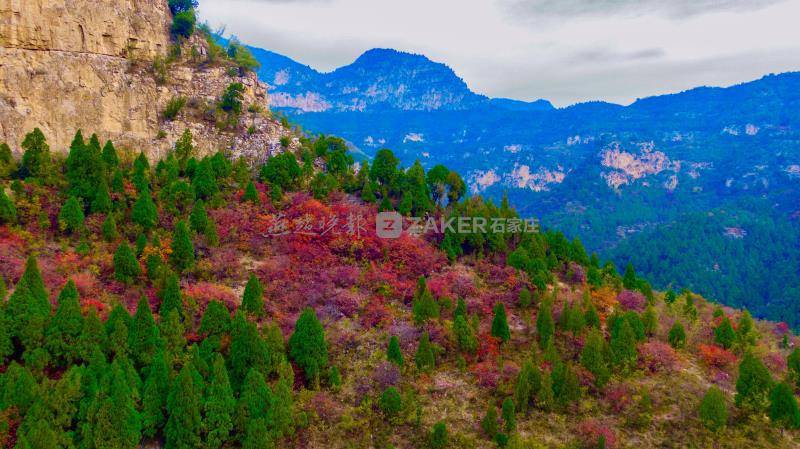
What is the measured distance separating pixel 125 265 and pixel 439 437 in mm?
15796

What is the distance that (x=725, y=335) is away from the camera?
28.4 meters

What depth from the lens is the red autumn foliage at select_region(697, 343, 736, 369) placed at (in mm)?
26594

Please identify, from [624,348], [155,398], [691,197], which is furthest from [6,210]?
[691,197]

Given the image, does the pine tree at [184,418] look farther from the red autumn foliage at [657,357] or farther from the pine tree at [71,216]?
the red autumn foliage at [657,357]

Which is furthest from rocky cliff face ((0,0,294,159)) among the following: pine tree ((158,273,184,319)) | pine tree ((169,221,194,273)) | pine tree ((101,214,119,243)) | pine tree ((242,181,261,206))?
pine tree ((158,273,184,319))

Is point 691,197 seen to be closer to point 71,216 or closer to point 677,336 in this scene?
point 677,336

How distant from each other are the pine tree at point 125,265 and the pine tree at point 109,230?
11.8ft

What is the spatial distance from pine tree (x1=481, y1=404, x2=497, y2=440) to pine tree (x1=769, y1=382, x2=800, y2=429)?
36.0 ft

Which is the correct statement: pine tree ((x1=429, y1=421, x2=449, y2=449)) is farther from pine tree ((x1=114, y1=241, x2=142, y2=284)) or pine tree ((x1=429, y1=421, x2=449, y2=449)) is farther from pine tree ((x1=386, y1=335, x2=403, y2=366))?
pine tree ((x1=114, y1=241, x2=142, y2=284))

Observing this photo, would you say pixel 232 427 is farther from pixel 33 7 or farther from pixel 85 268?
pixel 33 7

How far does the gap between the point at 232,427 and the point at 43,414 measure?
18.3 ft

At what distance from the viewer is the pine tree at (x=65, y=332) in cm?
1909

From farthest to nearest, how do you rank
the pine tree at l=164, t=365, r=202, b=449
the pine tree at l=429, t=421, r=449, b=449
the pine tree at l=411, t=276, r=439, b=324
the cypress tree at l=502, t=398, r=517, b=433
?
the pine tree at l=411, t=276, r=439, b=324 < the cypress tree at l=502, t=398, r=517, b=433 < the pine tree at l=429, t=421, r=449, b=449 < the pine tree at l=164, t=365, r=202, b=449

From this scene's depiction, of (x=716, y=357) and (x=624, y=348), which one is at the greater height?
(x=624, y=348)
